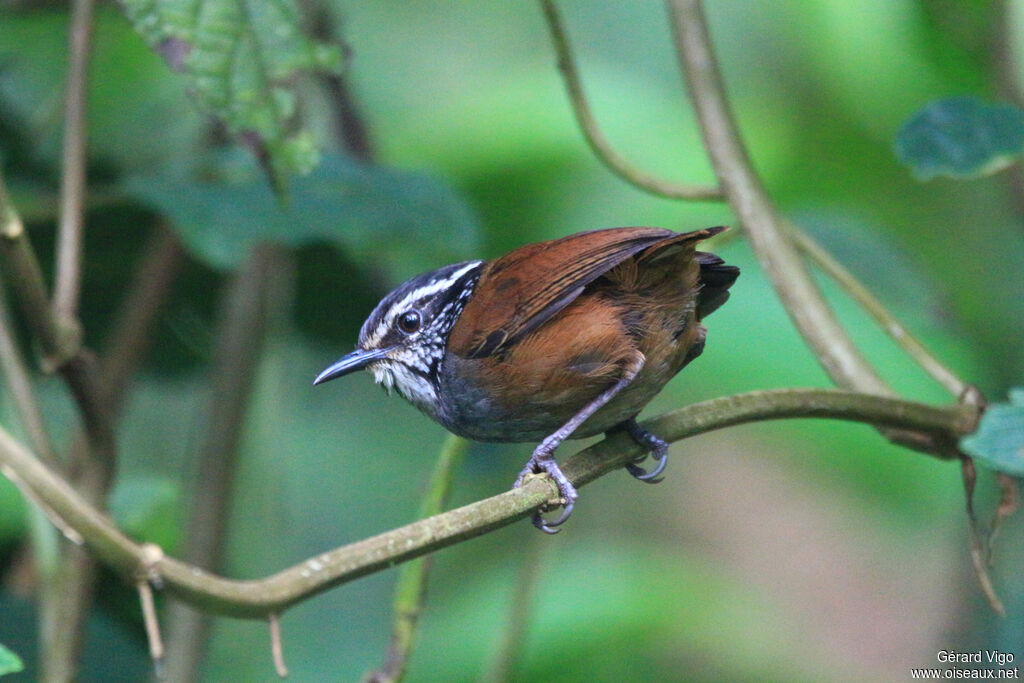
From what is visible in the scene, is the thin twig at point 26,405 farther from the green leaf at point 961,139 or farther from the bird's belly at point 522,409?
the green leaf at point 961,139

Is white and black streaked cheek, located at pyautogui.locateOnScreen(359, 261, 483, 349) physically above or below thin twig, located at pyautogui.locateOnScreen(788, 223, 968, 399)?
above

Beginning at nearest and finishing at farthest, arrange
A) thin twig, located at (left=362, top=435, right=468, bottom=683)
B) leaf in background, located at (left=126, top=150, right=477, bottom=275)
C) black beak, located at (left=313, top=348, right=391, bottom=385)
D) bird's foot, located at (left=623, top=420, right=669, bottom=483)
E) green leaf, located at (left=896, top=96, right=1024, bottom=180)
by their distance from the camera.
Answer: bird's foot, located at (left=623, top=420, right=669, bottom=483)
thin twig, located at (left=362, top=435, right=468, bottom=683)
black beak, located at (left=313, top=348, right=391, bottom=385)
green leaf, located at (left=896, top=96, right=1024, bottom=180)
leaf in background, located at (left=126, top=150, right=477, bottom=275)

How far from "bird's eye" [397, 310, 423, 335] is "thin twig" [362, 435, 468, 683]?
1.04ft

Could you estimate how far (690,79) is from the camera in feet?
9.45

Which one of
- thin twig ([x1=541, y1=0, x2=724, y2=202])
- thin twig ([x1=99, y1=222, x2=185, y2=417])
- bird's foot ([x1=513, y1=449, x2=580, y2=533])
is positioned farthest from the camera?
thin twig ([x1=99, y1=222, x2=185, y2=417])

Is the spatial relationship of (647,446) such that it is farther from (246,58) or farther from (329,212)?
(329,212)

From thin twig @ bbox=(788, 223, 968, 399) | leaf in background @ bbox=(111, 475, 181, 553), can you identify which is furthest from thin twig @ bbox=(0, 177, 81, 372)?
thin twig @ bbox=(788, 223, 968, 399)

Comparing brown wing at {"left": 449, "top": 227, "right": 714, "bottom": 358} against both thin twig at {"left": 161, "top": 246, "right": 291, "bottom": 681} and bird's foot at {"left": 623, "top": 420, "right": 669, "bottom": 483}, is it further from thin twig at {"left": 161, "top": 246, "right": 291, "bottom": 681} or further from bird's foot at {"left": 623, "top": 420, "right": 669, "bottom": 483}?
thin twig at {"left": 161, "top": 246, "right": 291, "bottom": 681}

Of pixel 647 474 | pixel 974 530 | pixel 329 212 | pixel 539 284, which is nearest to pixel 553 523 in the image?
pixel 647 474

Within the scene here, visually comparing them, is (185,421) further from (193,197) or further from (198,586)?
(198,586)

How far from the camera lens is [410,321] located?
8.66 ft

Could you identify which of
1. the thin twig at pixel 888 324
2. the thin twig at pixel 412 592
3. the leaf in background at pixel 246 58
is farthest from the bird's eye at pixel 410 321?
the thin twig at pixel 888 324

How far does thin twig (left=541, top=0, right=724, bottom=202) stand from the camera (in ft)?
9.34

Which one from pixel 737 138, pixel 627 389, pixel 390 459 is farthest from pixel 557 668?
pixel 737 138
